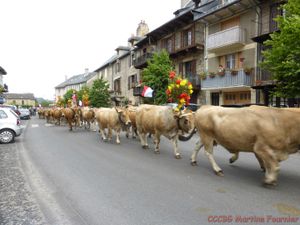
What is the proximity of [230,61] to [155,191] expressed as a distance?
724 inches

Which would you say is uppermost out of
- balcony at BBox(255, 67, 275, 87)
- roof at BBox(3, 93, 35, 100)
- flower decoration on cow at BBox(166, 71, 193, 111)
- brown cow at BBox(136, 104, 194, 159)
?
roof at BBox(3, 93, 35, 100)

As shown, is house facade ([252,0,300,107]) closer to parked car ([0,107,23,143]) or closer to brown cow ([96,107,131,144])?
brown cow ([96,107,131,144])

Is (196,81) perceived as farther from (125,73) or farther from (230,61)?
(125,73)

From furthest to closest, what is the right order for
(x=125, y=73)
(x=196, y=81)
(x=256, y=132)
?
(x=125, y=73), (x=196, y=81), (x=256, y=132)

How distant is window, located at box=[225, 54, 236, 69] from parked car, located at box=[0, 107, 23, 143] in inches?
608

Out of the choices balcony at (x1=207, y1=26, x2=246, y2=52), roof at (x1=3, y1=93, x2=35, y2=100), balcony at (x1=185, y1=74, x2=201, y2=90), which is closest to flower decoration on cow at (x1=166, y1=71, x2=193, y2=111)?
balcony at (x1=207, y1=26, x2=246, y2=52)

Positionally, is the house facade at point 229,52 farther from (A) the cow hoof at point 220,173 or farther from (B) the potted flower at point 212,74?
(A) the cow hoof at point 220,173

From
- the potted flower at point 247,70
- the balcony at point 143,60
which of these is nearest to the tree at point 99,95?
the balcony at point 143,60

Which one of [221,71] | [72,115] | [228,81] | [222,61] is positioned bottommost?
[72,115]

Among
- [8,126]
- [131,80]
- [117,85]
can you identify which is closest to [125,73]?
[131,80]

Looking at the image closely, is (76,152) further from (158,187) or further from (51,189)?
(158,187)

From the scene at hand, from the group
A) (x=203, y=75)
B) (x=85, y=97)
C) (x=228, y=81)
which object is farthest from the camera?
(x=85, y=97)

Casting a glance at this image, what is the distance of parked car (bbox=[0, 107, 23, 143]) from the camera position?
1253 cm

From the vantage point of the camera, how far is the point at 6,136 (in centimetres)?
1262
